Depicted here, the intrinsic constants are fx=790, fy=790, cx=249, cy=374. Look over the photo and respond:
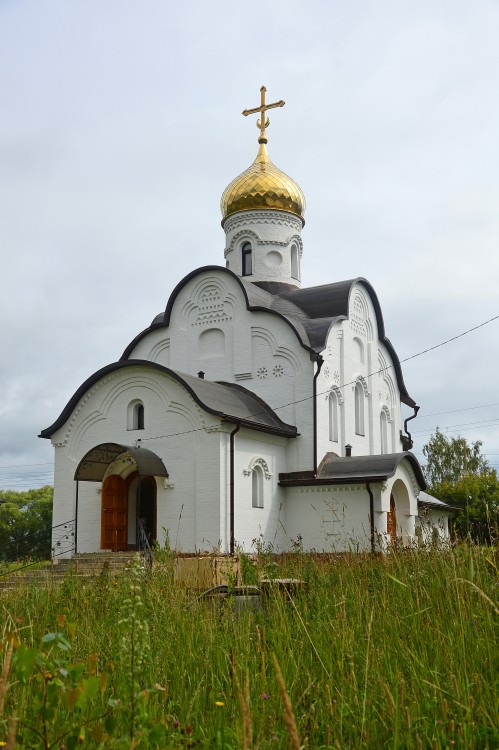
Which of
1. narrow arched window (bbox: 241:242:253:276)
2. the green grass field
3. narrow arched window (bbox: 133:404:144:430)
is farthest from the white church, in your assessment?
the green grass field

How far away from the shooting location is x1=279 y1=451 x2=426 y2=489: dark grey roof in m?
15.7

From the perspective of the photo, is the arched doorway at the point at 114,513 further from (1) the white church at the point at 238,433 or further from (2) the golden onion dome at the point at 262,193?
(2) the golden onion dome at the point at 262,193

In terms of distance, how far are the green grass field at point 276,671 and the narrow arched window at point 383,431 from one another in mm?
15484

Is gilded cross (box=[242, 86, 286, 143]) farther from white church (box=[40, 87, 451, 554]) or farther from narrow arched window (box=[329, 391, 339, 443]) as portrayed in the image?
narrow arched window (box=[329, 391, 339, 443])

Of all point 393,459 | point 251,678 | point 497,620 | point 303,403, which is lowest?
point 251,678

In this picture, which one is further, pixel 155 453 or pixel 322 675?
pixel 155 453

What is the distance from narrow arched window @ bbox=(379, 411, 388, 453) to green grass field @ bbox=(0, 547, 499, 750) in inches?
610

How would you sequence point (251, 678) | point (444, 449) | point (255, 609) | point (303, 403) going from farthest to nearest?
1. point (444, 449)
2. point (303, 403)
3. point (255, 609)
4. point (251, 678)

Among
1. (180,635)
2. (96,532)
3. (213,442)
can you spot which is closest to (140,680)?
(180,635)

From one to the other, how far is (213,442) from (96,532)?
3188 millimetres

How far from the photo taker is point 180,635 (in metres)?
4.02

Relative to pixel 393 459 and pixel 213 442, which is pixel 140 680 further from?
pixel 393 459

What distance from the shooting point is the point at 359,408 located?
19344 millimetres

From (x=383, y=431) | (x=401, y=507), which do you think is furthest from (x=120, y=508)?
(x=383, y=431)
